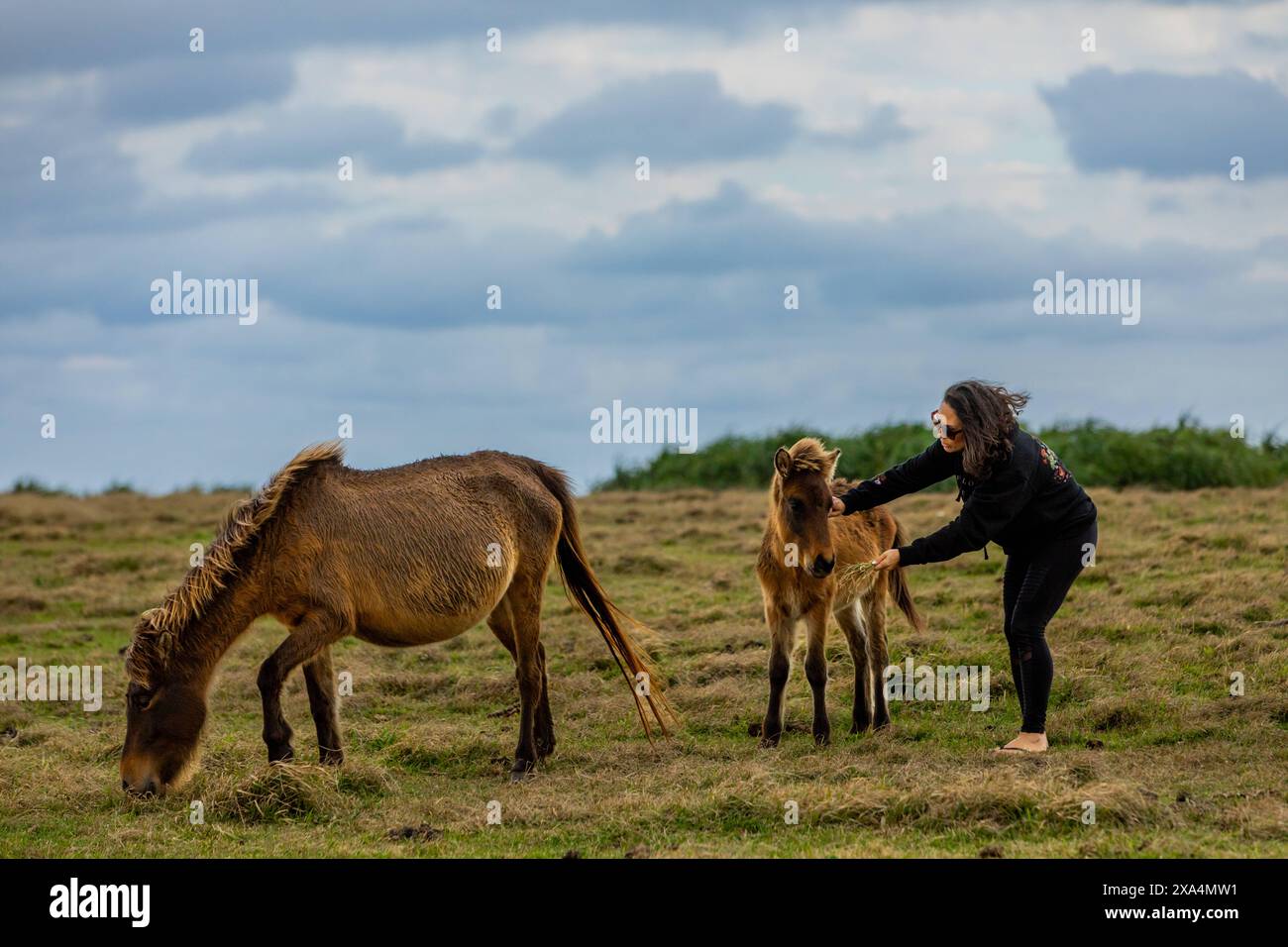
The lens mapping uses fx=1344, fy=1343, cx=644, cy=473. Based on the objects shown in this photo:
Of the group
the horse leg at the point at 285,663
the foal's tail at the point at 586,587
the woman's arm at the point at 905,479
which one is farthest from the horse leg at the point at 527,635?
the woman's arm at the point at 905,479

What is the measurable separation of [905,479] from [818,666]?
1.55m

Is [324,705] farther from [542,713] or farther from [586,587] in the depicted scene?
[586,587]

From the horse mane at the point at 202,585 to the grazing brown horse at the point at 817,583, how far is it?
3.43 metres

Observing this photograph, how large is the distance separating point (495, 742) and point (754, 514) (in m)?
10.2

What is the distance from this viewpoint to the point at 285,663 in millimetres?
8570

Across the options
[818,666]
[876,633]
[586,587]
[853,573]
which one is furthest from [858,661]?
[586,587]

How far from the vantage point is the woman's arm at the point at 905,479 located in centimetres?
873
